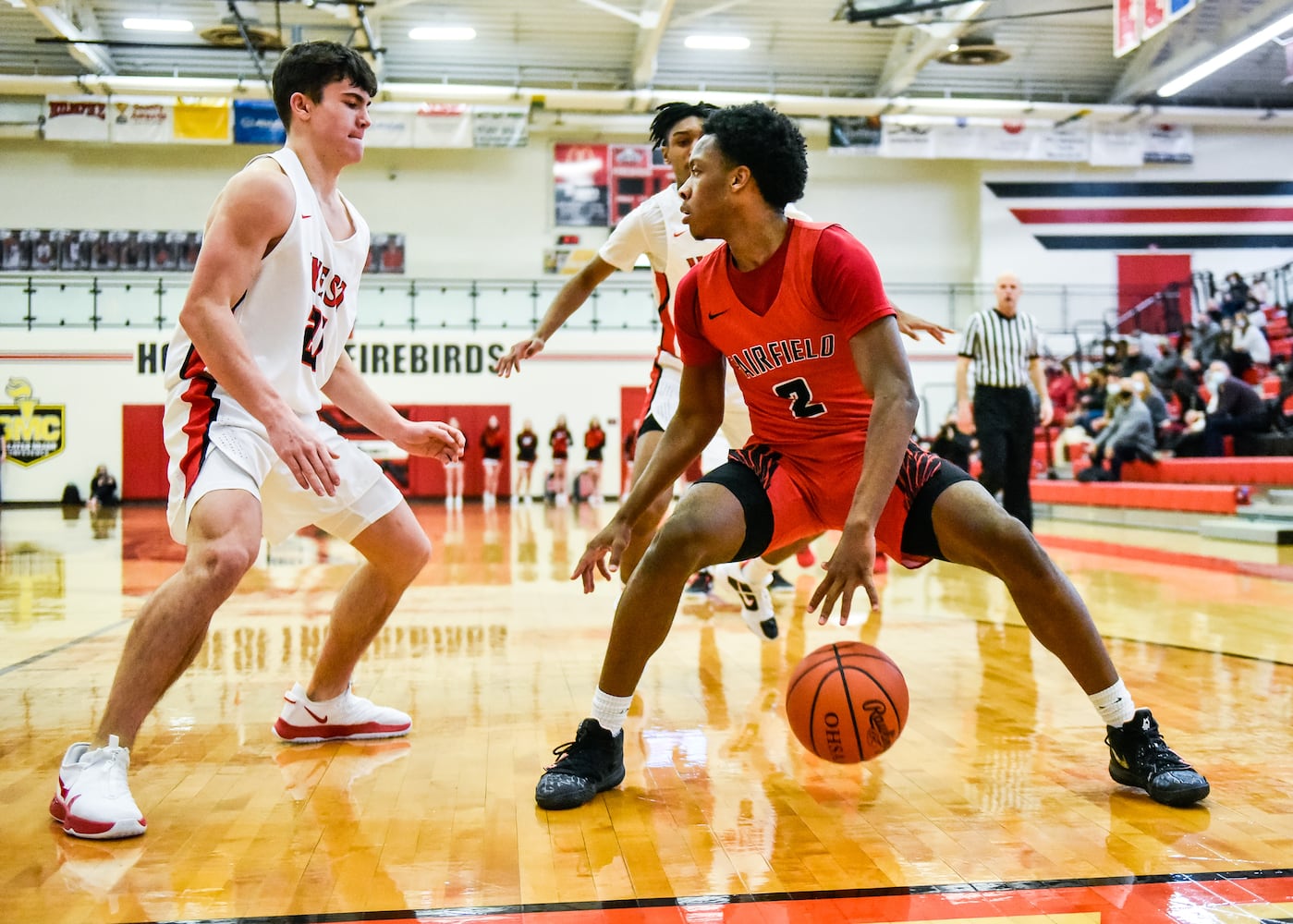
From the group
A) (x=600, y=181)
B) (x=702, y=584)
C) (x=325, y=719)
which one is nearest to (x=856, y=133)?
(x=600, y=181)

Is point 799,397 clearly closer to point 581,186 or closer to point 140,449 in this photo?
point 581,186

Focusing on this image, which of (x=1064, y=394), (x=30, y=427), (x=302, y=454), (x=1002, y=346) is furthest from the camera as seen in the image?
(x=30, y=427)

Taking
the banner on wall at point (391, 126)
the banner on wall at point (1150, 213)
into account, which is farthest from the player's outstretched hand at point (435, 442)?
the banner on wall at point (1150, 213)

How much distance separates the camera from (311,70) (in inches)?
122

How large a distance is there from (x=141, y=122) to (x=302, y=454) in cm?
2201

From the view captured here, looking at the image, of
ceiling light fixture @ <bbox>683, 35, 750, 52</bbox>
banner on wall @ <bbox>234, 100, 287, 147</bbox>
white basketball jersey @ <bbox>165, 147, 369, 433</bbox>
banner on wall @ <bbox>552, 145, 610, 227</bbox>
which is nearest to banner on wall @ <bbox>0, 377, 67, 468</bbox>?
banner on wall @ <bbox>234, 100, 287, 147</bbox>

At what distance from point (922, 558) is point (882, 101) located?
20832 mm

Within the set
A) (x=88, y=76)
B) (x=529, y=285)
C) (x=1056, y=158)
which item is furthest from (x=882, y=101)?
(x=88, y=76)

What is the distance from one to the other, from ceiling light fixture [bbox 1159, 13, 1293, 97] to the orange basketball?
18.4 m

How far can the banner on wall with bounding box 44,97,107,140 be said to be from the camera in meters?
21.6

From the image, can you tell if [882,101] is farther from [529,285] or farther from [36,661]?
[36,661]

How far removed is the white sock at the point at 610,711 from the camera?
9.64 feet

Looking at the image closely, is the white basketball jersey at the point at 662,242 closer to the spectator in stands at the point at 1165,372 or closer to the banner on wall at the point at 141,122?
the spectator in stands at the point at 1165,372

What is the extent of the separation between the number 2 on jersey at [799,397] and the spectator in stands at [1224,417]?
471 inches
